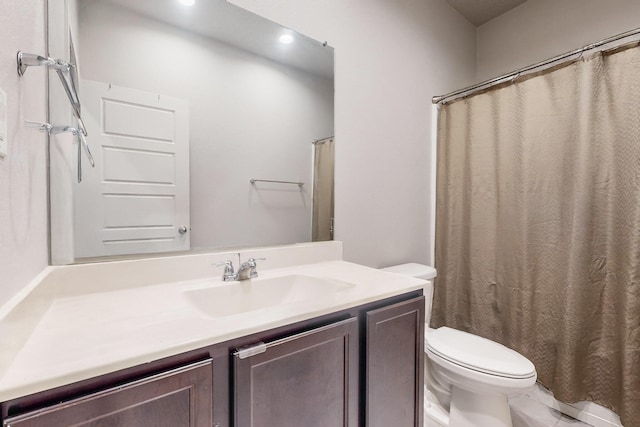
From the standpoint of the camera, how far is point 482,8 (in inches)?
87.1

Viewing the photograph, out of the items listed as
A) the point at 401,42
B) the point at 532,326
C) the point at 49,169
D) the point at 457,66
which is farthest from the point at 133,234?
the point at 457,66

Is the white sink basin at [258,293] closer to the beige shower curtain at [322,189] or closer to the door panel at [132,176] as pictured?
the door panel at [132,176]

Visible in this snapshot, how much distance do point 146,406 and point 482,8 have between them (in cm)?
299

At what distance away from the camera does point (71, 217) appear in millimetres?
1013

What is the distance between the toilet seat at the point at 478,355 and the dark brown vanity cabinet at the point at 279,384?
1.07 ft

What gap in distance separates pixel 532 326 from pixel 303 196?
149 centimetres

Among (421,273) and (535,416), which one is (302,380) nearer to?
(421,273)

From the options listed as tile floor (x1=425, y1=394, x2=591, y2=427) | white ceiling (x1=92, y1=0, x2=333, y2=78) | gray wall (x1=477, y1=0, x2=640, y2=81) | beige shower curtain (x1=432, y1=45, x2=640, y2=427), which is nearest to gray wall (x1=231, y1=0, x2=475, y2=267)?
white ceiling (x1=92, y1=0, x2=333, y2=78)

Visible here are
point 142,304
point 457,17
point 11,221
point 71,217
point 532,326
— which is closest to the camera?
point 11,221

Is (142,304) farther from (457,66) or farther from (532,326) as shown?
(457,66)

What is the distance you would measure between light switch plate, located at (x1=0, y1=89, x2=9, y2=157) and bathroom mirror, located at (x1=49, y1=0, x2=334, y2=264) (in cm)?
39

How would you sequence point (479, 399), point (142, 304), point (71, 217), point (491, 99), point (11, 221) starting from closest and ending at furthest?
point (11, 221) < point (142, 304) < point (71, 217) < point (479, 399) < point (491, 99)

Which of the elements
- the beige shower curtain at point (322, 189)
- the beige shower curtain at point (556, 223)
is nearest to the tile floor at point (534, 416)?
the beige shower curtain at point (556, 223)

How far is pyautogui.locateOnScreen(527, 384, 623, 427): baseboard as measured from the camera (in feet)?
4.65
